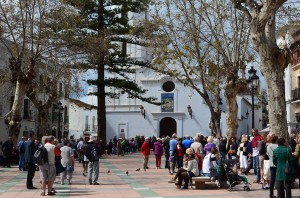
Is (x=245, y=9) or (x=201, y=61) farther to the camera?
(x=201, y=61)

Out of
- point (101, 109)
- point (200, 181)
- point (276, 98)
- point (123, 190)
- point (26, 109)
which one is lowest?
point (123, 190)

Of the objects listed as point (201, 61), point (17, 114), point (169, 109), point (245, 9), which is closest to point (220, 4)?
point (201, 61)

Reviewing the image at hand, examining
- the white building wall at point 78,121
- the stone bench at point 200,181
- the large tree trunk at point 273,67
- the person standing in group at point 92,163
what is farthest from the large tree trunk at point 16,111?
the white building wall at point 78,121

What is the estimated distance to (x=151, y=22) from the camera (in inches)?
969

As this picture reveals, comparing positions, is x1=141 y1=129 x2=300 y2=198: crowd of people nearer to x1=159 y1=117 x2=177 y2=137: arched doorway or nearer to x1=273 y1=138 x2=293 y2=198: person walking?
x1=273 y1=138 x2=293 y2=198: person walking

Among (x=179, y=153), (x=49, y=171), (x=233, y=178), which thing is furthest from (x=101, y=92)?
(x=233, y=178)

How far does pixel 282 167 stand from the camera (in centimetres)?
1074

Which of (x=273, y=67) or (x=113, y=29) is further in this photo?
(x=113, y=29)

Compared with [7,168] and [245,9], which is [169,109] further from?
[245,9]

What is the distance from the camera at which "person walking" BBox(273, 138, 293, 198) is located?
10.7 m

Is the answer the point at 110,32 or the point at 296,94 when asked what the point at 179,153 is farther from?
the point at 296,94

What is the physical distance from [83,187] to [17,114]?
10412 millimetres

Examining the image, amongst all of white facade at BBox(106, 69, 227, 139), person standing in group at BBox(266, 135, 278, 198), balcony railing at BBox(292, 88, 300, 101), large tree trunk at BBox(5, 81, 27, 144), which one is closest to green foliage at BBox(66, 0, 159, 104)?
large tree trunk at BBox(5, 81, 27, 144)

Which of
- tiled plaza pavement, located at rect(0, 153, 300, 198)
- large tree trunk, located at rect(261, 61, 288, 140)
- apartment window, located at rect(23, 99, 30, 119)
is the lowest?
tiled plaza pavement, located at rect(0, 153, 300, 198)
